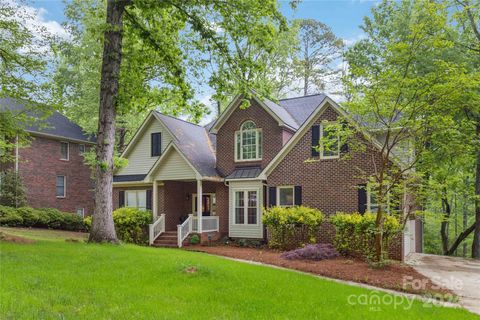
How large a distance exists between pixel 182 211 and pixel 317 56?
19.1m

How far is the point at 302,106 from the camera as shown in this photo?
19.8 meters

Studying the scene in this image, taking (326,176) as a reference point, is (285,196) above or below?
below

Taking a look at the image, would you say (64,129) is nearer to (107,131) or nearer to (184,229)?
(184,229)

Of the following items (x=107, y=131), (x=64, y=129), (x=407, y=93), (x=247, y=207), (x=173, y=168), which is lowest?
(x=247, y=207)

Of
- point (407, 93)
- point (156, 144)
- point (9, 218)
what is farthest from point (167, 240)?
point (407, 93)

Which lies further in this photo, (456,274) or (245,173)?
(245,173)

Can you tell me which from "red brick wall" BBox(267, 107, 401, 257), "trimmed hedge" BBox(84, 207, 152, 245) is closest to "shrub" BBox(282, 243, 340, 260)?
"red brick wall" BBox(267, 107, 401, 257)

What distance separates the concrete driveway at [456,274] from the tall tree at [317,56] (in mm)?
18826

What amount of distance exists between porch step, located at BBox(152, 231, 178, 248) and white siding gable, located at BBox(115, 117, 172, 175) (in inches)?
154

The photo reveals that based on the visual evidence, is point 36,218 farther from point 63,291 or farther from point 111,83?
point 63,291

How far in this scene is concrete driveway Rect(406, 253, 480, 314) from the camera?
26.3 ft

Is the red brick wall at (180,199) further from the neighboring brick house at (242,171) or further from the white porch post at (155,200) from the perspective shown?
the white porch post at (155,200)

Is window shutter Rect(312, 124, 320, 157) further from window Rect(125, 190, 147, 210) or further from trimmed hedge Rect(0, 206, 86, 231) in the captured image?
trimmed hedge Rect(0, 206, 86, 231)

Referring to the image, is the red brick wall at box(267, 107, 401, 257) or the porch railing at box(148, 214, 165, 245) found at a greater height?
the red brick wall at box(267, 107, 401, 257)
